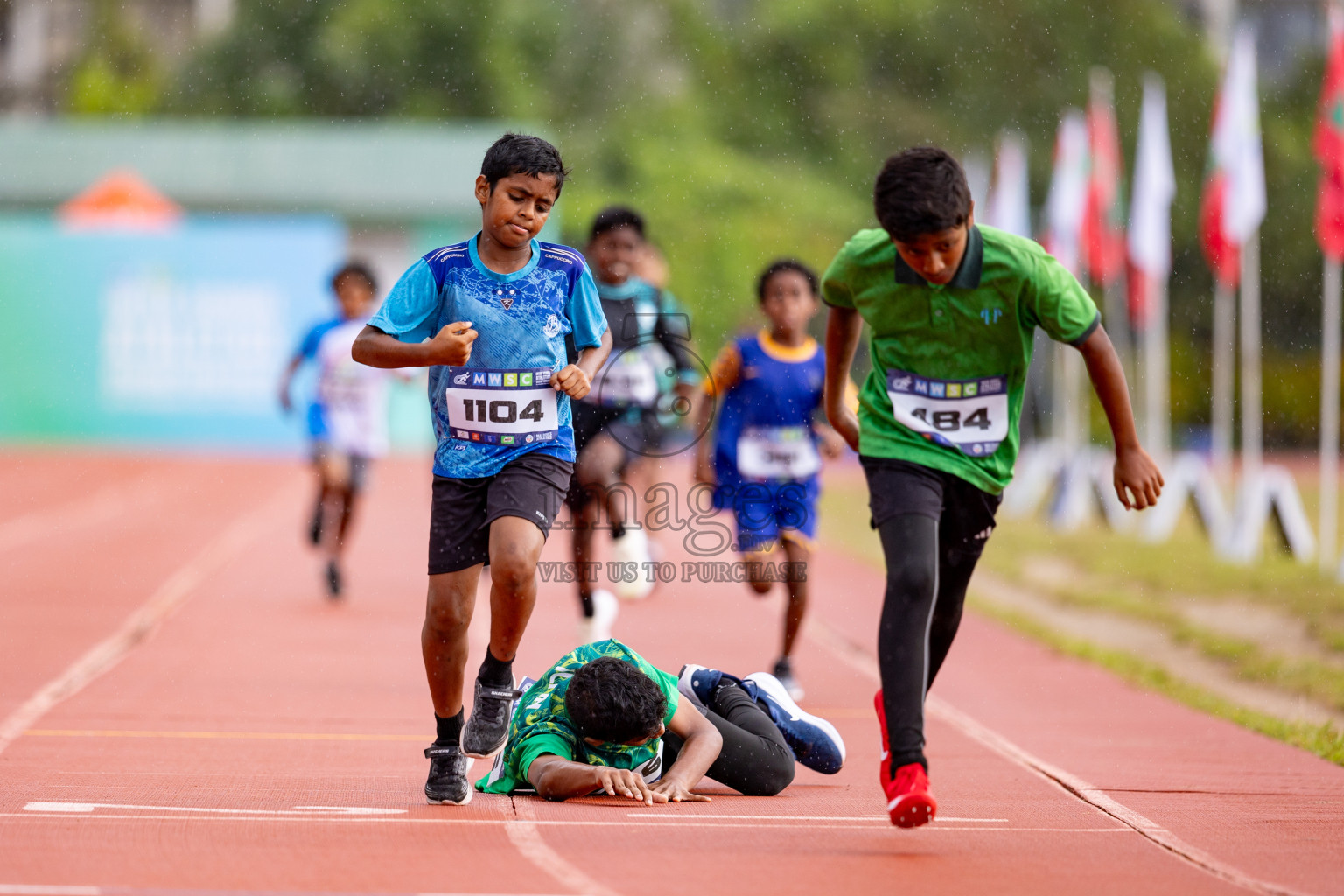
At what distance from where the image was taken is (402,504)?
22375 mm

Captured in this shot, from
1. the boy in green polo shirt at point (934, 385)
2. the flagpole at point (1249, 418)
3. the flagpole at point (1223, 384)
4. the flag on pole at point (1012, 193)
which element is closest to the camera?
the boy in green polo shirt at point (934, 385)

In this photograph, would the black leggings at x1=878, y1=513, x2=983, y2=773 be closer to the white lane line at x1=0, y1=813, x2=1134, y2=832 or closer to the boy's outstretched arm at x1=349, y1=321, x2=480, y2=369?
the white lane line at x1=0, y1=813, x2=1134, y2=832

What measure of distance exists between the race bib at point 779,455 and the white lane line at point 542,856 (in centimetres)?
321

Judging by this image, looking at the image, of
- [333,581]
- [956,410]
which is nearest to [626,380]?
[333,581]

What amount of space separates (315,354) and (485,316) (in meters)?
7.30

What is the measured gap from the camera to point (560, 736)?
5625 millimetres

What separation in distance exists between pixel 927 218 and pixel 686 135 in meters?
50.4

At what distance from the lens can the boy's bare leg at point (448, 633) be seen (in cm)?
558

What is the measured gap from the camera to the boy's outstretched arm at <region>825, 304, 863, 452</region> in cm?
561

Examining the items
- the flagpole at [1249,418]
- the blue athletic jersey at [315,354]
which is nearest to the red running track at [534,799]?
the blue athletic jersey at [315,354]

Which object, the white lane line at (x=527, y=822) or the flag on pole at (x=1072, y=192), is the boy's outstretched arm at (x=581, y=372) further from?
the flag on pole at (x=1072, y=192)

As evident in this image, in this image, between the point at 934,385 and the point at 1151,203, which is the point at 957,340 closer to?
the point at 934,385

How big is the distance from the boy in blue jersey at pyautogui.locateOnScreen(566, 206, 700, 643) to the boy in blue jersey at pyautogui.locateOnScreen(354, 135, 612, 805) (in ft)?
10.2

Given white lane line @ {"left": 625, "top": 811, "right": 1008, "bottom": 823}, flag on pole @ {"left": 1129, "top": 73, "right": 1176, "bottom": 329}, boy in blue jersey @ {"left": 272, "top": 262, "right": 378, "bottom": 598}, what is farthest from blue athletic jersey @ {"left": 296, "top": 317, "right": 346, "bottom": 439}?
flag on pole @ {"left": 1129, "top": 73, "right": 1176, "bottom": 329}
